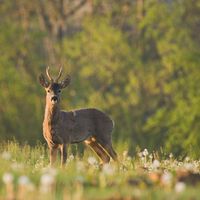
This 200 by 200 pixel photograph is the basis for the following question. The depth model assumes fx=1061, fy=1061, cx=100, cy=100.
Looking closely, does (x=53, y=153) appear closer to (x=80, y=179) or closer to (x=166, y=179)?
(x=80, y=179)

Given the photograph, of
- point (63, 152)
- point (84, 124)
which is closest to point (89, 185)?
point (63, 152)

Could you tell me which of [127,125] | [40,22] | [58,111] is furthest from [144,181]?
[40,22]

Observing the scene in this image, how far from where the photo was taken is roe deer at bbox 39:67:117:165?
1956cm

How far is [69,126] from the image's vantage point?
20.3 meters

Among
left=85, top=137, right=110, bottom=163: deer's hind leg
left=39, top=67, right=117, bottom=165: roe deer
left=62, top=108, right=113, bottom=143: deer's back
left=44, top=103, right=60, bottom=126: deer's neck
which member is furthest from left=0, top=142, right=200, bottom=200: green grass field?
left=85, top=137, right=110, bottom=163: deer's hind leg

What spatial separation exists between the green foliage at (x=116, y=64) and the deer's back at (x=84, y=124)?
1077 inches

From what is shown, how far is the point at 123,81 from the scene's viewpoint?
59.6m

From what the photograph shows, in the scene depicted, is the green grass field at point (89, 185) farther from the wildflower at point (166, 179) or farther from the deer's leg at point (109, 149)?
the deer's leg at point (109, 149)

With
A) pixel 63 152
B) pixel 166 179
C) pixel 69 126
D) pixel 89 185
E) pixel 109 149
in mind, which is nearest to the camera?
pixel 166 179

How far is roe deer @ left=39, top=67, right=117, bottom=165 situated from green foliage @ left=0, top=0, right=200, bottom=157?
27446 millimetres

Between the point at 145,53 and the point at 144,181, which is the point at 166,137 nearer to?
the point at 145,53

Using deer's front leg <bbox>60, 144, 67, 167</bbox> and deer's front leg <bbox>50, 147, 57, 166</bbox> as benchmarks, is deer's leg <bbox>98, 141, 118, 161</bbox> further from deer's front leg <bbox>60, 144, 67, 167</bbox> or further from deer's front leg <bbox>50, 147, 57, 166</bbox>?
deer's front leg <bbox>50, 147, 57, 166</bbox>

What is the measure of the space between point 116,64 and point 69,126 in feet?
129

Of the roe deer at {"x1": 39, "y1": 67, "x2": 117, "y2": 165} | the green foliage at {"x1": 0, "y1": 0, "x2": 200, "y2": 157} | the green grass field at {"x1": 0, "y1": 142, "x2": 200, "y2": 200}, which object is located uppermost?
the green foliage at {"x1": 0, "y1": 0, "x2": 200, "y2": 157}
